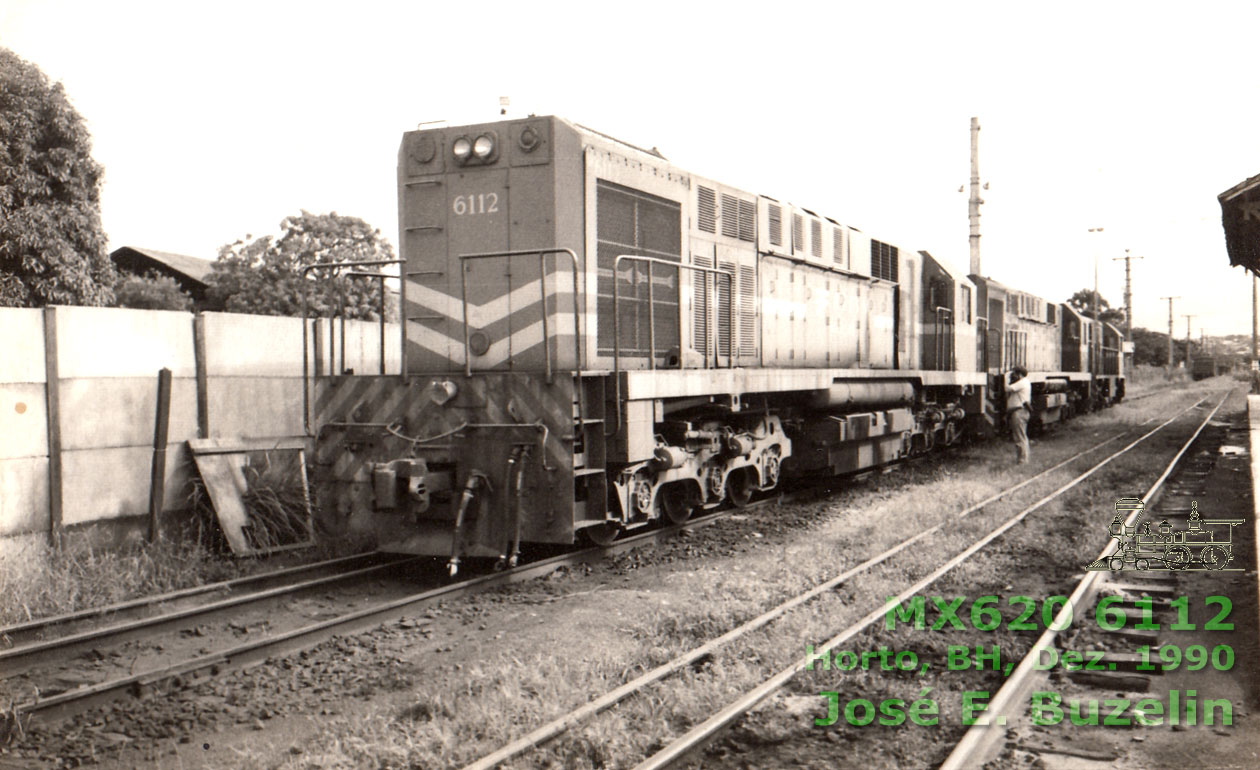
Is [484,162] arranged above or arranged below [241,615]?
above

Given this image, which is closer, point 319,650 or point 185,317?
point 319,650

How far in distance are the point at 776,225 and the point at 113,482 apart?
6760mm

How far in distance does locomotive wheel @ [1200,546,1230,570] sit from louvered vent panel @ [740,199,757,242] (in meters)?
4.90

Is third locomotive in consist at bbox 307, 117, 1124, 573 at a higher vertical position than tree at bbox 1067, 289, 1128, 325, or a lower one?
lower

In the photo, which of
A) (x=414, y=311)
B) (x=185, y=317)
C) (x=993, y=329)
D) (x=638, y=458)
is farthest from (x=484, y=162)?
(x=993, y=329)

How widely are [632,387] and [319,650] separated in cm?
277

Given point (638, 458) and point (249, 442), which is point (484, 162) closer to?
point (638, 458)

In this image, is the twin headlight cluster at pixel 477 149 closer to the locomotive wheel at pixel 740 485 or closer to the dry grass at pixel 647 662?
the dry grass at pixel 647 662

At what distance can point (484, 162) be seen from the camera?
282 inches

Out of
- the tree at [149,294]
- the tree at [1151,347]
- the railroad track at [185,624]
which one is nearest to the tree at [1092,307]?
the tree at [1151,347]

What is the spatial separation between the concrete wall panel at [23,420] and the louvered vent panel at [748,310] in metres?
6.04

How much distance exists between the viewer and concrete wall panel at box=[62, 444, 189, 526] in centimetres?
711

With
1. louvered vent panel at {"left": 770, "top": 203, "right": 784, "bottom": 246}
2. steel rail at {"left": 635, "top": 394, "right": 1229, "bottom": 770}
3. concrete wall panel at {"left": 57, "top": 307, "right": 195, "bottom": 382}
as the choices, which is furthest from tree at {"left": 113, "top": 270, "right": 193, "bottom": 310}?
steel rail at {"left": 635, "top": 394, "right": 1229, "bottom": 770}

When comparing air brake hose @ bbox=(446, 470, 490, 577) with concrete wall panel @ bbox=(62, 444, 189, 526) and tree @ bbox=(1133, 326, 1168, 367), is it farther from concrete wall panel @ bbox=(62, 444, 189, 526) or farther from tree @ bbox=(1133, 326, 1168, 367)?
tree @ bbox=(1133, 326, 1168, 367)
